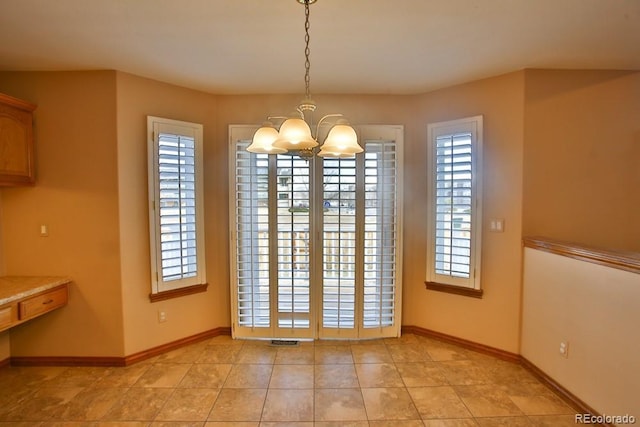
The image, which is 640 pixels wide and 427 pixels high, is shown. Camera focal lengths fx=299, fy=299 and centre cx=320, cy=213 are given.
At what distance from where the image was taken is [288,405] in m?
2.22

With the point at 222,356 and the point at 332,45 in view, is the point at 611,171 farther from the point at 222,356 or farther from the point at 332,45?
the point at 222,356

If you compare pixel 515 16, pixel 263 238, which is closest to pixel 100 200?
pixel 263 238

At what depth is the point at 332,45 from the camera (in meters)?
2.26

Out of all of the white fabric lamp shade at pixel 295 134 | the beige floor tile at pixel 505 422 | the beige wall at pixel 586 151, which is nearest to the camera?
the white fabric lamp shade at pixel 295 134

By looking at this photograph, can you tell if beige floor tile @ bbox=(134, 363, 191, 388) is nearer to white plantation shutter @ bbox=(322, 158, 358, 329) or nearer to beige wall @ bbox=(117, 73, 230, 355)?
beige wall @ bbox=(117, 73, 230, 355)

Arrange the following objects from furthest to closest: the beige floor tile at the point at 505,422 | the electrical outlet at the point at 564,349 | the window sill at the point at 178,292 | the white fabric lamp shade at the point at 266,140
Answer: the window sill at the point at 178,292 → the electrical outlet at the point at 564,349 → the beige floor tile at the point at 505,422 → the white fabric lamp shade at the point at 266,140

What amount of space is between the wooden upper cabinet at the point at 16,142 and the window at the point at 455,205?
12.2 feet

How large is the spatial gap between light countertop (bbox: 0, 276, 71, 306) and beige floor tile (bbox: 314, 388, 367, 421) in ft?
7.78

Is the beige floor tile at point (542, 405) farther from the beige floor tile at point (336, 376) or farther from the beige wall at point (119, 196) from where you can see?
the beige floor tile at point (336, 376)

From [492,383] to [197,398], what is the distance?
2.37 metres

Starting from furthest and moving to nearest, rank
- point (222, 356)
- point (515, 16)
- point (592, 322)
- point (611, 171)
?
point (222, 356) < point (611, 171) < point (592, 322) < point (515, 16)

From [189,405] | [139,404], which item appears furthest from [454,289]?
[139,404]

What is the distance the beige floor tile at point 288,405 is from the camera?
210 cm

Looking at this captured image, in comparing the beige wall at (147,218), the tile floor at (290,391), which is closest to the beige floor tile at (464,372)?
the tile floor at (290,391)
